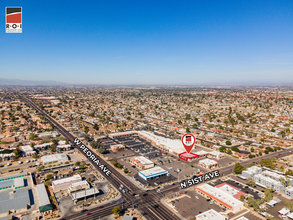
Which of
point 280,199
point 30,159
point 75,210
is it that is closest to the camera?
point 75,210

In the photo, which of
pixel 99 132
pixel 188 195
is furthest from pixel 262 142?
pixel 99 132

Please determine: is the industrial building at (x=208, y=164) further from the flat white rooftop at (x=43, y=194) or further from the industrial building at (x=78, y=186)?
the flat white rooftop at (x=43, y=194)

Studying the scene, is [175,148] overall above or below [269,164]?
below

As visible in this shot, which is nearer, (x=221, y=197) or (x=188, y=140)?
(x=221, y=197)

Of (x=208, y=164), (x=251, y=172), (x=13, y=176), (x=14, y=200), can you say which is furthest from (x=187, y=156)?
(x=13, y=176)

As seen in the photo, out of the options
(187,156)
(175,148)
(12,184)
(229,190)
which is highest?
(175,148)

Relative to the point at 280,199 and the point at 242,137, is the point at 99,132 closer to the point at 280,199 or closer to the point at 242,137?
the point at 242,137

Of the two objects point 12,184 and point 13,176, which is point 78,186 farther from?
point 13,176
